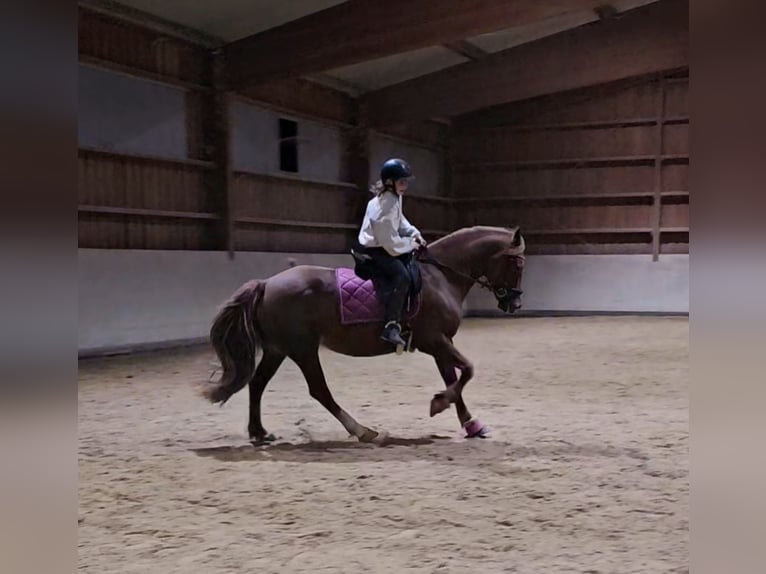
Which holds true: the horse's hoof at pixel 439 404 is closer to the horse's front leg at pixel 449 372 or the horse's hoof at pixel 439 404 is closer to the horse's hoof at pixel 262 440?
the horse's front leg at pixel 449 372

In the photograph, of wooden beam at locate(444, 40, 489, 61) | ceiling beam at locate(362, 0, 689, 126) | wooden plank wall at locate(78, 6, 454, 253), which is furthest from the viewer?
wooden beam at locate(444, 40, 489, 61)

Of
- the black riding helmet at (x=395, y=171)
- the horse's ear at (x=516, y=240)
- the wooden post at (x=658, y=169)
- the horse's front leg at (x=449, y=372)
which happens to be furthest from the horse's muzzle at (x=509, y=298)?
the wooden post at (x=658, y=169)

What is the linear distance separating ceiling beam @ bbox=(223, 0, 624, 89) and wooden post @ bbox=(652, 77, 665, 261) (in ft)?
19.6

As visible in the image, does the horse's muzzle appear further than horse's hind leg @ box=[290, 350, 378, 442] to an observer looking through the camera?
Yes

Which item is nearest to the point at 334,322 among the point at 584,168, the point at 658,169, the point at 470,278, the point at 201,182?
the point at 470,278

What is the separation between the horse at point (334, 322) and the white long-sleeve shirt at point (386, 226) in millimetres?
276

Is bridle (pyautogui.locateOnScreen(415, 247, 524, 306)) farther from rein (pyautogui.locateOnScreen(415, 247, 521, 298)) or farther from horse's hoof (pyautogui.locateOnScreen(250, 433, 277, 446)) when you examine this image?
horse's hoof (pyautogui.locateOnScreen(250, 433, 277, 446))

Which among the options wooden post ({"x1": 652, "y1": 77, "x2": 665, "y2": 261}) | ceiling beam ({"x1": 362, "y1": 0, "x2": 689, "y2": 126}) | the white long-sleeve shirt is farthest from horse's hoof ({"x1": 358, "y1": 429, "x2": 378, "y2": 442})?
wooden post ({"x1": 652, "y1": 77, "x2": 665, "y2": 261})

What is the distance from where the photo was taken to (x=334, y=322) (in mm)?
3963

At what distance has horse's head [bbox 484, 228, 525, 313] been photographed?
414 cm

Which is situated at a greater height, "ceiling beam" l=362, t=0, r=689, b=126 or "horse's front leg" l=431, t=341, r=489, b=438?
"ceiling beam" l=362, t=0, r=689, b=126

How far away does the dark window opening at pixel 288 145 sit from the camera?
10727 mm

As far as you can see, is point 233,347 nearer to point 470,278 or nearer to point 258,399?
point 258,399

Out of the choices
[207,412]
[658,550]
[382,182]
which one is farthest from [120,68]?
[658,550]
